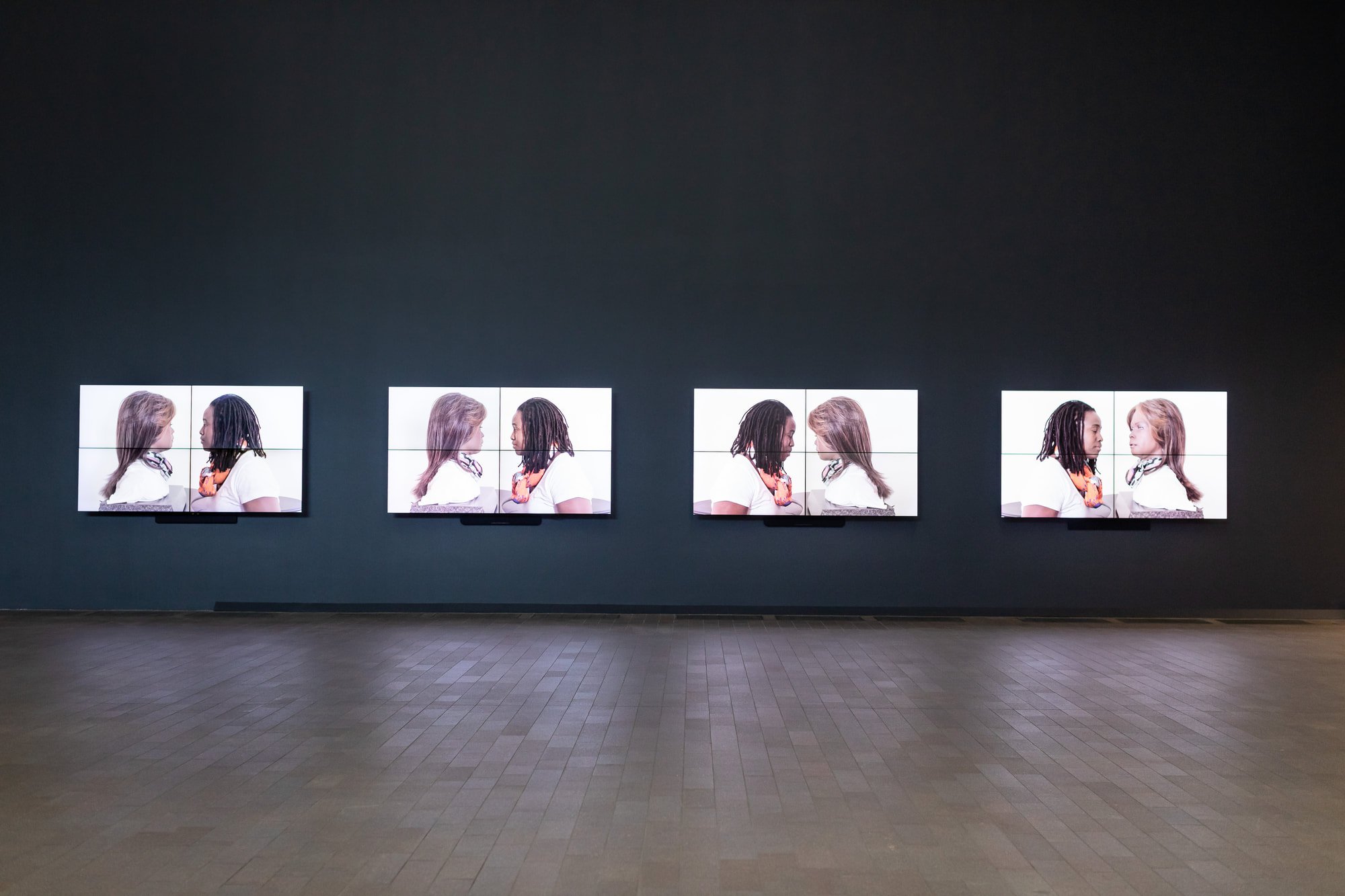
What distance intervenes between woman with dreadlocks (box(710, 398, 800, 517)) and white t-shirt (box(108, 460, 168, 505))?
6994 millimetres

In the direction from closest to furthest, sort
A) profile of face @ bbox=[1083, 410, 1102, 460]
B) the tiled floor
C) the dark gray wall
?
the tiled floor → profile of face @ bbox=[1083, 410, 1102, 460] → the dark gray wall

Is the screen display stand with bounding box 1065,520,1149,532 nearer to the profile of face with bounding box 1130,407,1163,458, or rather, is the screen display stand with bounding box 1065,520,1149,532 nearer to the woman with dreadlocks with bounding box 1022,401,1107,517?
the woman with dreadlocks with bounding box 1022,401,1107,517

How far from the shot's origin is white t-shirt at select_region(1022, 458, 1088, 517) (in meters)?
11.8

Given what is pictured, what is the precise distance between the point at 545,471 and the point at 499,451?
640 millimetres

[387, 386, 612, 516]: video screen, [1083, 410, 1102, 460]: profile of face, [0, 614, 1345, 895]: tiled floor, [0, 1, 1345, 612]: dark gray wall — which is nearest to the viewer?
[0, 614, 1345, 895]: tiled floor

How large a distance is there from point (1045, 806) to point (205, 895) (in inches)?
168

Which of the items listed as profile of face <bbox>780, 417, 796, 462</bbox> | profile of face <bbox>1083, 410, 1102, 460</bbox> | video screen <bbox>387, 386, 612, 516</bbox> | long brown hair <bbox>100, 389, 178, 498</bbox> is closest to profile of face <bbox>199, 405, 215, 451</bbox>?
long brown hair <bbox>100, 389, 178, 498</bbox>

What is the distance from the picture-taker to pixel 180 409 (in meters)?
11.8

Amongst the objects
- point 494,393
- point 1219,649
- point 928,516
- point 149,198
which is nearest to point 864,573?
point 928,516

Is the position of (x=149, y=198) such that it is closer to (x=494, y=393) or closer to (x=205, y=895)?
(x=494, y=393)

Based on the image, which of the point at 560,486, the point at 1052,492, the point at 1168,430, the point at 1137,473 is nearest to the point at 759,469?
the point at 560,486

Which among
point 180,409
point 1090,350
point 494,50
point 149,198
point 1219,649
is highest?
point 494,50

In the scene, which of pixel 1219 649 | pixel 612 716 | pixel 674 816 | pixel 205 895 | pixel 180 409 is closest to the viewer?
pixel 205 895

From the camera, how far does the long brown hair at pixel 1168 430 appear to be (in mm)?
11844
